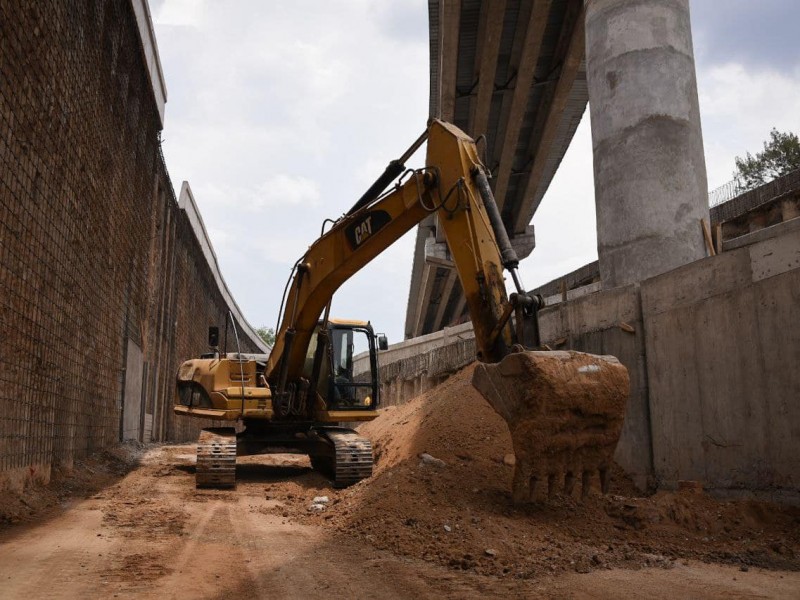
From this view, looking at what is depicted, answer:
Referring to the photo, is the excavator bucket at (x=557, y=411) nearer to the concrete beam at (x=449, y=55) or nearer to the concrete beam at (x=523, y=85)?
the concrete beam at (x=449, y=55)

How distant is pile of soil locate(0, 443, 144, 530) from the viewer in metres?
7.51

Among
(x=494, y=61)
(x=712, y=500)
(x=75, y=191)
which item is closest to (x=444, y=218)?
(x=712, y=500)

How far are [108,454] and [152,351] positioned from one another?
6.53 m

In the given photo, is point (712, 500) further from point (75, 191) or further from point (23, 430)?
point (75, 191)

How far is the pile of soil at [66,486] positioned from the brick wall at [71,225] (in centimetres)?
19

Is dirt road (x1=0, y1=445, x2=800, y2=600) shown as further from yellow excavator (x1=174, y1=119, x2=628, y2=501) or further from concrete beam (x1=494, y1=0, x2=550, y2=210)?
concrete beam (x1=494, y1=0, x2=550, y2=210)

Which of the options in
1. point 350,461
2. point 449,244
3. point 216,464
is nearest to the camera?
point 449,244

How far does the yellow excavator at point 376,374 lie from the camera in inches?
241

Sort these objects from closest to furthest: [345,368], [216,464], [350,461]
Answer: [216,464]
[350,461]
[345,368]

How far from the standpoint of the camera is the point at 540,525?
6227 millimetres

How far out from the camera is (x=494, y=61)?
868 inches

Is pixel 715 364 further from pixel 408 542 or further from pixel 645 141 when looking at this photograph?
pixel 645 141

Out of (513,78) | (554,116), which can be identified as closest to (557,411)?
(513,78)

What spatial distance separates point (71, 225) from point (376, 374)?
4.97 meters
